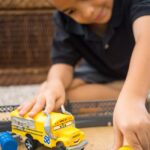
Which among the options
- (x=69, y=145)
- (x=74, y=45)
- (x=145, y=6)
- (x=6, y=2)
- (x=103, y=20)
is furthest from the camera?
(x=6, y=2)

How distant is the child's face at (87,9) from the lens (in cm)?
85

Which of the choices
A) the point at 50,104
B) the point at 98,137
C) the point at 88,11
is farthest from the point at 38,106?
the point at 88,11

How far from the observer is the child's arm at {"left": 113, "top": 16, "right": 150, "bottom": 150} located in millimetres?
561

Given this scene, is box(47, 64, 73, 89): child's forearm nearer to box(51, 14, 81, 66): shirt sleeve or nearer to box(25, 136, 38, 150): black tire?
box(51, 14, 81, 66): shirt sleeve

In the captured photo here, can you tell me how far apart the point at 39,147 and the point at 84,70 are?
526 millimetres

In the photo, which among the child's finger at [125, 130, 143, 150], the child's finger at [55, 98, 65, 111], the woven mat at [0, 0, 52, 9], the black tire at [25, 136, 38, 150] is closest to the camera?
the child's finger at [125, 130, 143, 150]

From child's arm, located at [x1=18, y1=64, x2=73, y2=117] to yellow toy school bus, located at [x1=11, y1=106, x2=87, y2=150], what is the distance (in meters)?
0.03

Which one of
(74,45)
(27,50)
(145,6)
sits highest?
(145,6)

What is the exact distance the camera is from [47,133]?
62 centimetres

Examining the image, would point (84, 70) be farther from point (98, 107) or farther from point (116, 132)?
point (116, 132)

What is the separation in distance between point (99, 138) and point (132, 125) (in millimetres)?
209

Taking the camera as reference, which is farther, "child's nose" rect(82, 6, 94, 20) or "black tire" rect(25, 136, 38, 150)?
"child's nose" rect(82, 6, 94, 20)

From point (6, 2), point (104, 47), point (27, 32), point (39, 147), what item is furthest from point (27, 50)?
point (39, 147)

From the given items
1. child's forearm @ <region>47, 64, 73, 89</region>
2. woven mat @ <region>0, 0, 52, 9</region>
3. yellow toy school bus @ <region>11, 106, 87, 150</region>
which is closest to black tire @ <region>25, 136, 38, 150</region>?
yellow toy school bus @ <region>11, 106, 87, 150</region>
